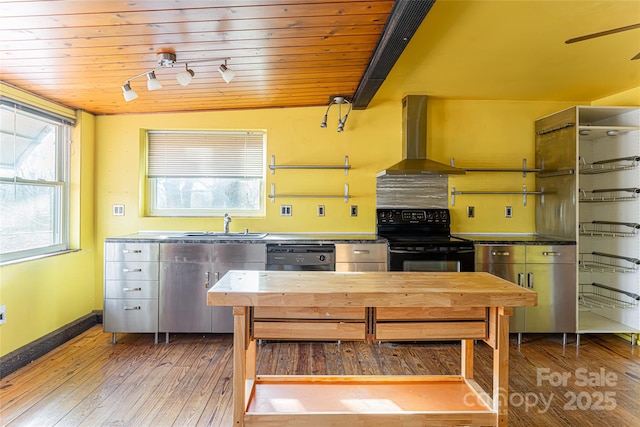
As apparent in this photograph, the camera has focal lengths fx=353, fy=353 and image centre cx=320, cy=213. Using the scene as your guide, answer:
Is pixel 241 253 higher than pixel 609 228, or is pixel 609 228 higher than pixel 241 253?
pixel 609 228

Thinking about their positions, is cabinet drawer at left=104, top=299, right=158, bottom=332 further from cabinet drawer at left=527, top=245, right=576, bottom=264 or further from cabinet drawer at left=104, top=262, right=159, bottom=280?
cabinet drawer at left=527, top=245, right=576, bottom=264

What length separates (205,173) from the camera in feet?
12.3

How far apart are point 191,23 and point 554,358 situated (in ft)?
11.6

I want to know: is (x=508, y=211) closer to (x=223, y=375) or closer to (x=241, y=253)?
(x=241, y=253)

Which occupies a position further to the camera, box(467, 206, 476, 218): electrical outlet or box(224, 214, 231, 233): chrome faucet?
box(467, 206, 476, 218): electrical outlet

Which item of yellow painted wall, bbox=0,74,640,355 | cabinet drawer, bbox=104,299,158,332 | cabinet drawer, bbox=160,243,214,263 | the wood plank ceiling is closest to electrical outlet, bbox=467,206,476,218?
yellow painted wall, bbox=0,74,640,355

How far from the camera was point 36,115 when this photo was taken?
295 cm

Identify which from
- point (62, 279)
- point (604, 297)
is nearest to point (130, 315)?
point (62, 279)

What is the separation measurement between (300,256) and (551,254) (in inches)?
87.7

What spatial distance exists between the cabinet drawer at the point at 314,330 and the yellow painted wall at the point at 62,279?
2.13 m

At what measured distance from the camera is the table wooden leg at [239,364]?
1.70 metres

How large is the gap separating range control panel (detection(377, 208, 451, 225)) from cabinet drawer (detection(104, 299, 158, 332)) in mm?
2303

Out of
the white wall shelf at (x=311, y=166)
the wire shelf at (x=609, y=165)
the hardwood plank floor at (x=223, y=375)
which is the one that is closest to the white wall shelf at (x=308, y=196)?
the white wall shelf at (x=311, y=166)

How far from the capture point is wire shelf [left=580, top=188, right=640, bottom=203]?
3103 millimetres
